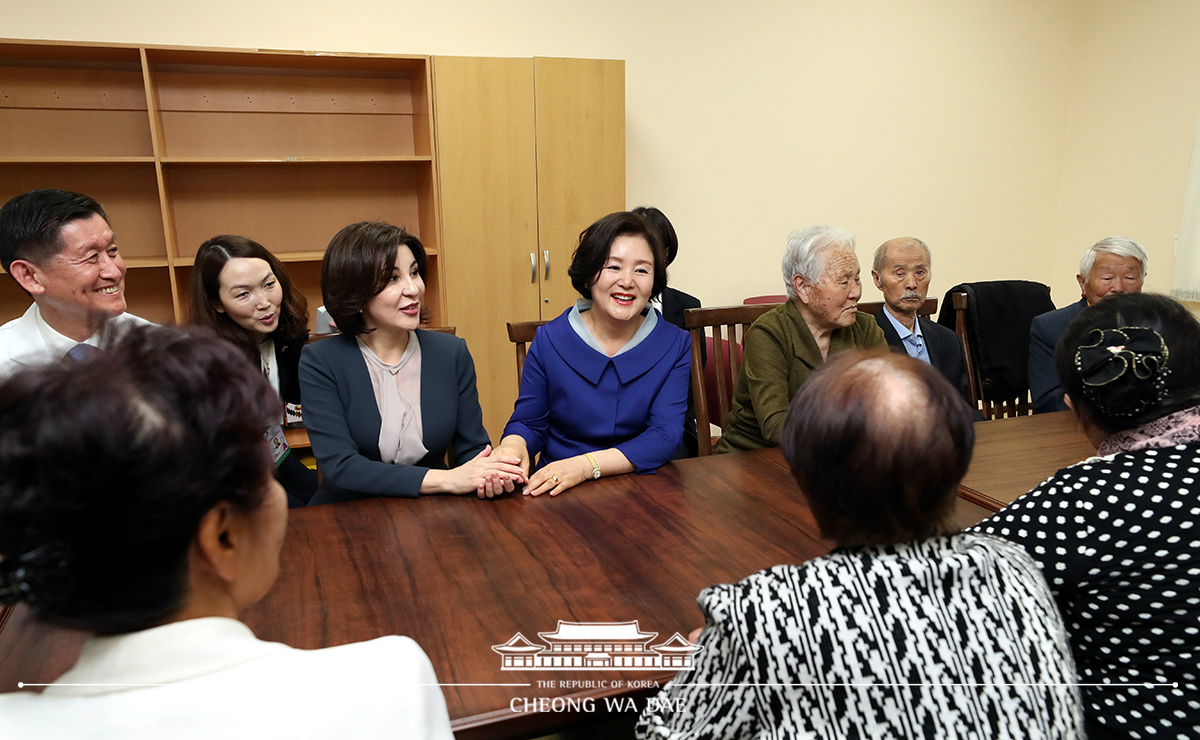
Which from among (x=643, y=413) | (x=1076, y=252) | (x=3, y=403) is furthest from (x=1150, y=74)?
(x=3, y=403)

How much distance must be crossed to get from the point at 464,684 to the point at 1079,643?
0.84m

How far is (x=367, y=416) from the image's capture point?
6.08ft

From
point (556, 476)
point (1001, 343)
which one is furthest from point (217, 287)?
point (1001, 343)

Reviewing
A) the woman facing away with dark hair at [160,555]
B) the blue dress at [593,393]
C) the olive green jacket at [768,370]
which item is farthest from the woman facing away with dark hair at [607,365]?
the woman facing away with dark hair at [160,555]

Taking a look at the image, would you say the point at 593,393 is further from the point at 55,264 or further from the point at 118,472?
the point at 118,472

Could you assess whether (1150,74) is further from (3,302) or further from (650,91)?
(3,302)

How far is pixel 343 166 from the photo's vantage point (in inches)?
160

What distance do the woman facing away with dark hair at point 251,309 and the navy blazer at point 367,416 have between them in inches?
19.5

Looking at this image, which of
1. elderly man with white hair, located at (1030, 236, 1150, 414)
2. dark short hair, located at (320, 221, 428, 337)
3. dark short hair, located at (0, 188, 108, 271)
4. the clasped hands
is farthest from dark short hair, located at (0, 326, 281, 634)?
elderly man with white hair, located at (1030, 236, 1150, 414)

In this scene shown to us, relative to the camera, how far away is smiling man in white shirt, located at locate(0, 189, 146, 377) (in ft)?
6.30

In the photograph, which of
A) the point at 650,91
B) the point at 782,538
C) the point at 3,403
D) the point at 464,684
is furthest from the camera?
the point at 650,91

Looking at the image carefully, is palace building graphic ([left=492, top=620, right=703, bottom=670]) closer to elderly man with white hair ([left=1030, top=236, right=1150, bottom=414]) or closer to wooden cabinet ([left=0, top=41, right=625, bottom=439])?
elderly man with white hair ([left=1030, top=236, right=1150, bottom=414])

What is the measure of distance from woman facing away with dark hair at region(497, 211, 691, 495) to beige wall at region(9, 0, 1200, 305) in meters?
2.44

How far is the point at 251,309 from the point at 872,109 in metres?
3.97
